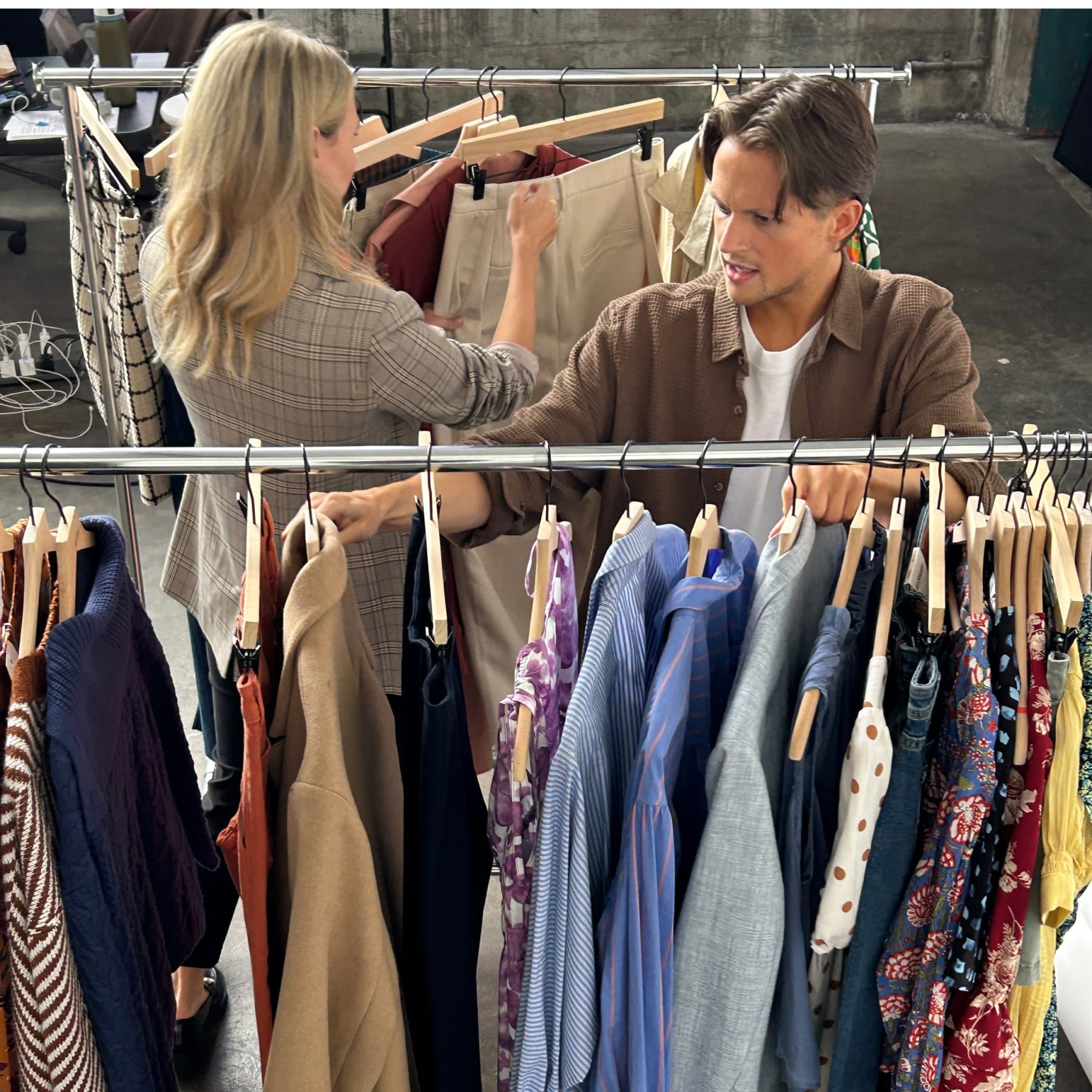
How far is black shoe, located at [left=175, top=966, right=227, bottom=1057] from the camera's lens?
252cm

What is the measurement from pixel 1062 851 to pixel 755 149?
3.32 feet

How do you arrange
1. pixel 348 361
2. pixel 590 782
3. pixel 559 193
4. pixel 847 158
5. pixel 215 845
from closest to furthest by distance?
pixel 590 782
pixel 215 845
pixel 847 158
pixel 348 361
pixel 559 193

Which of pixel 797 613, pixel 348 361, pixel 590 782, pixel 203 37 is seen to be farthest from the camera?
pixel 203 37

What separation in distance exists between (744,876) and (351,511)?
2.06 feet

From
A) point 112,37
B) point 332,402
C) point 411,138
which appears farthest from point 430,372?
point 112,37

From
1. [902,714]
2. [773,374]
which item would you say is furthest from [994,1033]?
[773,374]

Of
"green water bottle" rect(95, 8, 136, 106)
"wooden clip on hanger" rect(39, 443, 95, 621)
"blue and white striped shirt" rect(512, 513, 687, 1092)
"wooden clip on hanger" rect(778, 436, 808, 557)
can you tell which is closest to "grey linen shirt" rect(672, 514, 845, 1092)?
"wooden clip on hanger" rect(778, 436, 808, 557)

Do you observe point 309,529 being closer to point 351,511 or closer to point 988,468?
point 351,511

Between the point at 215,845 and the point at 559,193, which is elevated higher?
the point at 559,193

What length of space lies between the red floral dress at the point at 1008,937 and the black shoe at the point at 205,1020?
5.02ft

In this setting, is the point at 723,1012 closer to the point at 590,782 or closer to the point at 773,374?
the point at 590,782

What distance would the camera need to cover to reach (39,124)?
4703 millimetres

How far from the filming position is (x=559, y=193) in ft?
8.00

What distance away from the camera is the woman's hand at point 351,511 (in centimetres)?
157
